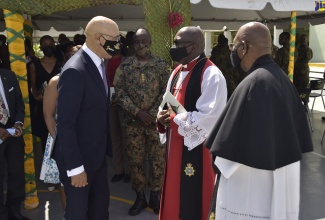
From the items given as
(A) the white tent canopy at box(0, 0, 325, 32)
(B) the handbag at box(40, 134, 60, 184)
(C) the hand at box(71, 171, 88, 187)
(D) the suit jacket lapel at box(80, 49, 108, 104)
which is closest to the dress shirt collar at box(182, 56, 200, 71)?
(D) the suit jacket lapel at box(80, 49, 108, 104)

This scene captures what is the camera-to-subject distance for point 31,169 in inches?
Answer: 143

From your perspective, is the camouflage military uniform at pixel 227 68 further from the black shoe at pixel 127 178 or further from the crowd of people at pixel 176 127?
the crowd of people at pixel 176 127

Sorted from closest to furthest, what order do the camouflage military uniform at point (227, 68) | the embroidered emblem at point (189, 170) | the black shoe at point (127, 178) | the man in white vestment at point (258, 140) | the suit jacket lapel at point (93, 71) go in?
the man in white vestment at point (258, 140) → the suit jacket lapel at point (93, 71) → the embroidered emblem at point (189, 170) → the black shoe at point (127, 178) → the camouflage military uniform at point (227, 68)

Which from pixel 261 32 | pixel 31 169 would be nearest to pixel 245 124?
pixel 261 32

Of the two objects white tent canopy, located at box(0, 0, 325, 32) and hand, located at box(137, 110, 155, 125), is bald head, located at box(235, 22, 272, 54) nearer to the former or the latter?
hand, located at box(137, 110, 155, 125)

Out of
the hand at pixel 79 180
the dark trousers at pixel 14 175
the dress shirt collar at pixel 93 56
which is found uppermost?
the dress shirt collar at pixel 93 56

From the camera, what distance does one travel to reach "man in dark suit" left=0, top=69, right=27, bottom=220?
3.07 meters

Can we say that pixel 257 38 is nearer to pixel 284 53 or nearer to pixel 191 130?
pixel 191 130

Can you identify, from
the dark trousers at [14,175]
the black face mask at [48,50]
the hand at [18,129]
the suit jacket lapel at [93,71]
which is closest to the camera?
the suit jacket lapel at [93,71]

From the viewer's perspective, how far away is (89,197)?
2.53 meters

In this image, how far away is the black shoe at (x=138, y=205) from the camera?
350cm

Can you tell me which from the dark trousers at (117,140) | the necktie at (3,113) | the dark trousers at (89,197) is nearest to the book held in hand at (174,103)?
the dark trousers at (89,197)

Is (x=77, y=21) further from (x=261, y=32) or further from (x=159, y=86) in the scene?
(x=261, y=32)

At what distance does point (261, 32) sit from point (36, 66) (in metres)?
3.21
